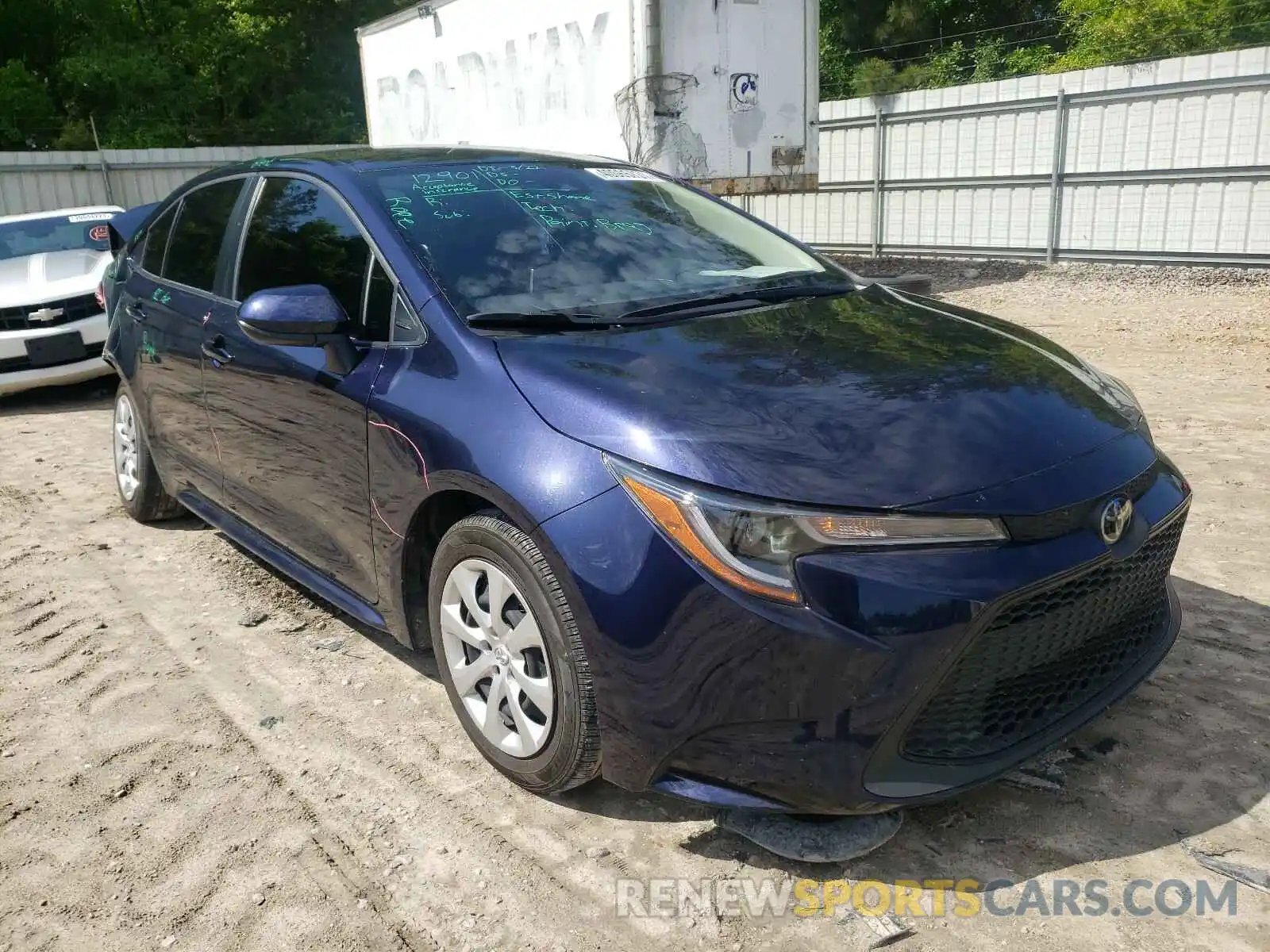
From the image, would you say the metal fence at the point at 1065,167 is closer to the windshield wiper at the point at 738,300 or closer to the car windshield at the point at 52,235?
the car windshield at the point at 52,235

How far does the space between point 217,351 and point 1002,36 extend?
35.7 meters

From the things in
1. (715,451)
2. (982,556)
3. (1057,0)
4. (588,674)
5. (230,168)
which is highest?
(1057,0)

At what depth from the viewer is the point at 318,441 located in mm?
3234

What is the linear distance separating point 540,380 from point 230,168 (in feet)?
7.86

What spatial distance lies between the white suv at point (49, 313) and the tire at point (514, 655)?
19.6 ft

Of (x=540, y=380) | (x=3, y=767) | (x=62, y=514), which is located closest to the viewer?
(x=540, y=380)

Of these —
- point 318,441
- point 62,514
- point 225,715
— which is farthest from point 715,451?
point 62,514

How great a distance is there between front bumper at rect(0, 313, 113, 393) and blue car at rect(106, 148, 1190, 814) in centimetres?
530

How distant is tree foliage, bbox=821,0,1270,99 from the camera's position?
81.8ft

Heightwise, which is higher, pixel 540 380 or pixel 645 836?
pixel 540 380

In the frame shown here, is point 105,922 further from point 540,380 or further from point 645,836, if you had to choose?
point 540,380

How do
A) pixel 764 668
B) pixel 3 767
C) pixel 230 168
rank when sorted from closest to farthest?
pixel 764 668 → pixel 3 767 → pixel 230 168

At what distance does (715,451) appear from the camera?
2.25 m

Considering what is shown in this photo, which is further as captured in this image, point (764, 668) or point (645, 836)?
point (645, 836)
